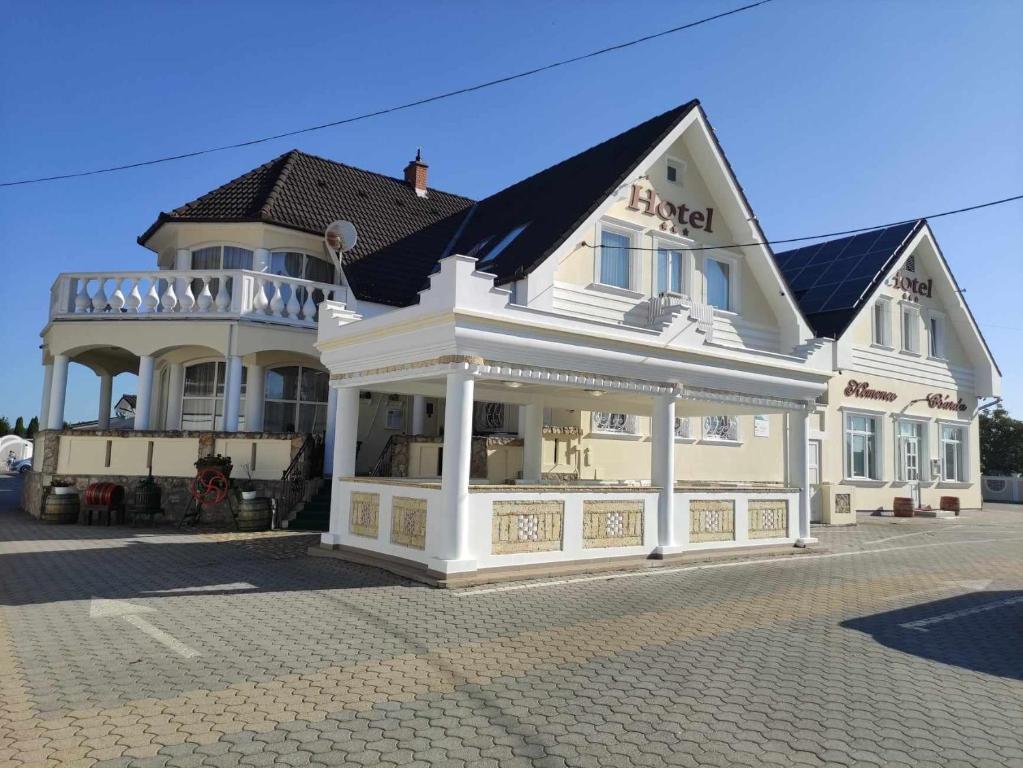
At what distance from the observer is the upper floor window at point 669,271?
16734 mm

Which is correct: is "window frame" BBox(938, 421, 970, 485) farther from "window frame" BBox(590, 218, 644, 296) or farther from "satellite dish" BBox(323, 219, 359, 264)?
"satellite dish" BBox(323, 219, 359, 264)

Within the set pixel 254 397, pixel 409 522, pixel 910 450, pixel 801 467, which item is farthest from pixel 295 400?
pixel 910 450

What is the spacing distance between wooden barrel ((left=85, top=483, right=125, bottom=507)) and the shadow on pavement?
14.3 meters

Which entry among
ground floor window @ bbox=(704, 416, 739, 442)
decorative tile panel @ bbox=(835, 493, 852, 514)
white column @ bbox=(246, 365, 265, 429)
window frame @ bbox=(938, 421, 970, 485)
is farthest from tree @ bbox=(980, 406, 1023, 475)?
white column @ bbox=(246, 365, 265, 429)

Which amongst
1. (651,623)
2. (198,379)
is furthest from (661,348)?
(198,379)

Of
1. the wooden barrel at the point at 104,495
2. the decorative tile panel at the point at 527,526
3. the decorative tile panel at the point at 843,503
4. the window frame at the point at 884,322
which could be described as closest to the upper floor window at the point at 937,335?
the window frame at the point at 884,322

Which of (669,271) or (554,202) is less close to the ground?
(554,202)

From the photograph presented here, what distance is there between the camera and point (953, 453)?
90.0 feet

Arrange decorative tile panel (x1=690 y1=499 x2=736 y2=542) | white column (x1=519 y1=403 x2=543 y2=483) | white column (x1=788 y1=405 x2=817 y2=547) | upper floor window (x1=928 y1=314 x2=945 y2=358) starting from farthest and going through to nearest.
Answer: upper floor window (x1=928 y1=314 x2=945 y2=358) < white column (x1=519 y1=403 x2=543 y2=483) < white column (x1=788 y1=405 x2=817 y2=547) < decorative tile panel (x1=690 y1=499 x2=736 y2=542)

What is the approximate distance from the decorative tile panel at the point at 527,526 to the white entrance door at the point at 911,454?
62.3 feet

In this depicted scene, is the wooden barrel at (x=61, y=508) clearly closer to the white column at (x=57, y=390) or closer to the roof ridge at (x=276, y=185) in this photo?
the white column at (x=57, y=390)

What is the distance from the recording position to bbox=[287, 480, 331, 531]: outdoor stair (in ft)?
51.3

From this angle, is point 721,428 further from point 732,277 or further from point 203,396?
point 203,396

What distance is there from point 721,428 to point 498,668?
50.5 feet
